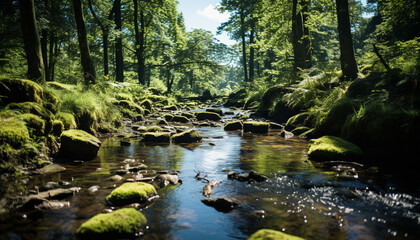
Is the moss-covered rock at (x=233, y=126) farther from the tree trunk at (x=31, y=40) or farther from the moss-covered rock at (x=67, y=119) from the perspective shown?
the tree trunk at (x=31, y=40)

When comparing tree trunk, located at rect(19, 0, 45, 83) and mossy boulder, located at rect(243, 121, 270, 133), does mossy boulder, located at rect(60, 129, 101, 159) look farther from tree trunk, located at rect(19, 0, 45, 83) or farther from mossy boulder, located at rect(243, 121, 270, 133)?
mossy boulder, located at rect(243, 121, 270, 133)

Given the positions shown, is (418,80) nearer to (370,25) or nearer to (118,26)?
(118,26)

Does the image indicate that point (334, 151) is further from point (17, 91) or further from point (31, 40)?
point (31, 40)

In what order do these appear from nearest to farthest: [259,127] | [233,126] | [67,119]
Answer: [67,119]
[259,127]
[233,126]

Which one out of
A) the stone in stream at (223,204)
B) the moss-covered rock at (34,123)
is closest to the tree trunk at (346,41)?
the stone in stream at (223,204)

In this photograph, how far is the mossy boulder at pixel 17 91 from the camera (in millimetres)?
5281

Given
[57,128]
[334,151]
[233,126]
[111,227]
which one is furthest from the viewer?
[233,126]

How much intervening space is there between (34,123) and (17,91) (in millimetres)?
1030

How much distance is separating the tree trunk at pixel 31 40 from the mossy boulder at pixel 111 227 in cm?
622

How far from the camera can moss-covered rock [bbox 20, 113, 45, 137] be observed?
16.2ft

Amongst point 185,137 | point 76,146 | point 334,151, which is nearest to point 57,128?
point 76,146

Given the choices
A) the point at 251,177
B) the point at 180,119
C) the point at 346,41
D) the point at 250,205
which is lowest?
the point at 250,205

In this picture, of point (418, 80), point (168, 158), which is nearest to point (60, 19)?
point (168, 158)

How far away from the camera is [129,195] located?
3.62 meters
